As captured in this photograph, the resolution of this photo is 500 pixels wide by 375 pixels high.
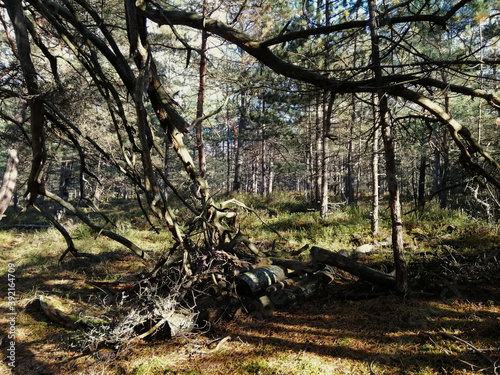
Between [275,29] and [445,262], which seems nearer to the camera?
[445,262]

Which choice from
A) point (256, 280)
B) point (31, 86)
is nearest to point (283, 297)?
point (256, 280)

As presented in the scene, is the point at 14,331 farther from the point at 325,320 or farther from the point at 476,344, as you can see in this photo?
the point at 476,344

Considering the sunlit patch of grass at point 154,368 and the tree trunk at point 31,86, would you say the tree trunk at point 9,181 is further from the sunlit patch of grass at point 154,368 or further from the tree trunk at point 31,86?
the sunlit patch of grass at point 154,368

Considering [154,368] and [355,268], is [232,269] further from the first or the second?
[355,268]

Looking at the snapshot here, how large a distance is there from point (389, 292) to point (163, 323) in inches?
139

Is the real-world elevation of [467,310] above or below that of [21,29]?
below

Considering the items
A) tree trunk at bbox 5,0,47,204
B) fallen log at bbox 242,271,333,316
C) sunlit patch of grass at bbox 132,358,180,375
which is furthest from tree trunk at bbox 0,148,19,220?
fallen log at bbox 242,271,333,316

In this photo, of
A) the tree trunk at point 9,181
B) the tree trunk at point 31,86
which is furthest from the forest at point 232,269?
the tree trunk at point 9,181

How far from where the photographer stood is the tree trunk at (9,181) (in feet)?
28.7

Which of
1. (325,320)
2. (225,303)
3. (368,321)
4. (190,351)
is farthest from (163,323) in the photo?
(368,321)

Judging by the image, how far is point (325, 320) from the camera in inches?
156

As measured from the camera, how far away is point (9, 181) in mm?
9539

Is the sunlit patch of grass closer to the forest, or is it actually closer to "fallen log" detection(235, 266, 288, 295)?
the forest

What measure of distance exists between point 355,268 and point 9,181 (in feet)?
37.2
